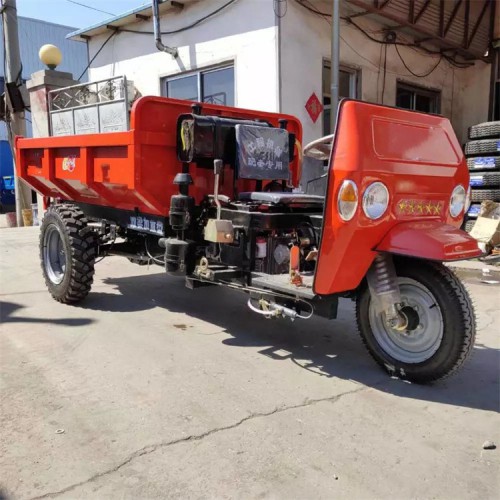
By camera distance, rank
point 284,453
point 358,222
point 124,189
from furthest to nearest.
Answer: point 124,189
point 358,222
point 284,453

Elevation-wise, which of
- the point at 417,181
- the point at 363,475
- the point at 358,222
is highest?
the point at 417,181

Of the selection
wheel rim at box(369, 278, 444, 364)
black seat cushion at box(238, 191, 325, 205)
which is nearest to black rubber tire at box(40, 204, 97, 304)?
black seat cushion at box(238, 191, 325, 205)

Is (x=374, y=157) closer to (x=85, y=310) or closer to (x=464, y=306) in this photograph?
Result: (x=464, y=306)

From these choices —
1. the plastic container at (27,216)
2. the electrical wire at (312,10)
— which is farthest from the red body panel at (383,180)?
the plastic container at (27,216)

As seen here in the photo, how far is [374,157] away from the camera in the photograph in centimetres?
342

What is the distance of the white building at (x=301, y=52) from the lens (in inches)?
368

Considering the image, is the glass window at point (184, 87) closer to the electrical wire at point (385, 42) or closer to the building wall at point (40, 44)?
the electrical wire at point (385, 42)

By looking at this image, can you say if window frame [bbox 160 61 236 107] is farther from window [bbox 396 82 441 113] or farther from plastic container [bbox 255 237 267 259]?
plastic container [bbox 255 237 267 259]

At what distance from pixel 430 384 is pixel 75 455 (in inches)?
94.4

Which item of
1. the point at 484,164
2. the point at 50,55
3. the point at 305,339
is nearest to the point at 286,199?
the point at 305,339

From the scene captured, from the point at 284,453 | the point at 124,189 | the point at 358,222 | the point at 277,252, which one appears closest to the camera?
the point at 284,453

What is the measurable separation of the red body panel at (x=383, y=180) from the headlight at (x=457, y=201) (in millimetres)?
58

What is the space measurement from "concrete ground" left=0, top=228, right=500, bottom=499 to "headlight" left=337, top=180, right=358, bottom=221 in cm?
125

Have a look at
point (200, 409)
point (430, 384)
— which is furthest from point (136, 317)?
point (430, 384)
